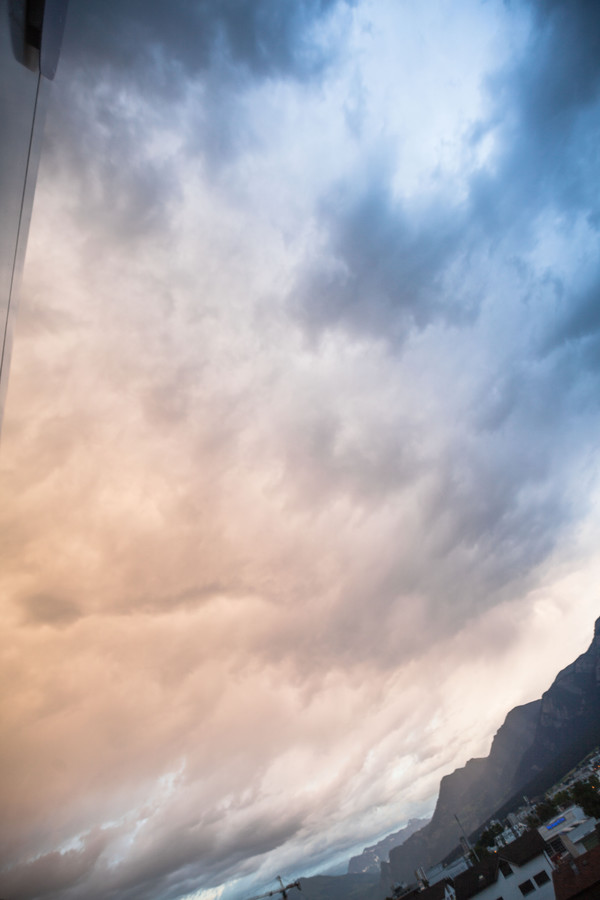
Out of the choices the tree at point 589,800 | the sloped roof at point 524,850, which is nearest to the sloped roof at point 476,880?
the sloped roof at point 524,850

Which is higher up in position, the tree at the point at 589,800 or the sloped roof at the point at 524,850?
the sloped roof at the point at 524,850

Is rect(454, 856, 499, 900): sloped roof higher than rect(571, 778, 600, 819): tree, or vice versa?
rect(454, 856, 499, 900): sloped roof

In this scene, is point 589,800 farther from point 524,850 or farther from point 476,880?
point 476,880

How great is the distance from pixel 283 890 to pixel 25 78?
7139 centimetres

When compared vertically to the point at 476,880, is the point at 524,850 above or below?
above

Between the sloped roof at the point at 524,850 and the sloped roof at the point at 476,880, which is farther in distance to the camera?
the sloped roof at the point at 476,880

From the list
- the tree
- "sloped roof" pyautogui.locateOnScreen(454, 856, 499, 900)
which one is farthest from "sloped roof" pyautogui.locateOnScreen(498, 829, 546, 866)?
the tree

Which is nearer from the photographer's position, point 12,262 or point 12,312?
point 12,262

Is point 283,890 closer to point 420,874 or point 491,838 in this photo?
point 420,874

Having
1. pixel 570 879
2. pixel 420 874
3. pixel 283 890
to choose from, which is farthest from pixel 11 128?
pixel 420 874

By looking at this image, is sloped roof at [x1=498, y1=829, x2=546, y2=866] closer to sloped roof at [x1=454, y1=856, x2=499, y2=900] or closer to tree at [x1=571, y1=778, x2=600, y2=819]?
sloped roof at [x1=454, y1=856, x2=499, y2=900]

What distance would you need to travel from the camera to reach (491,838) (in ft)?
286

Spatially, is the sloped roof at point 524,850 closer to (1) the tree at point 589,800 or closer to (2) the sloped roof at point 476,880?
(2) the sloped roof at point 476,880

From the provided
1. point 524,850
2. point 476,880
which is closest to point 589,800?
point 524,850
